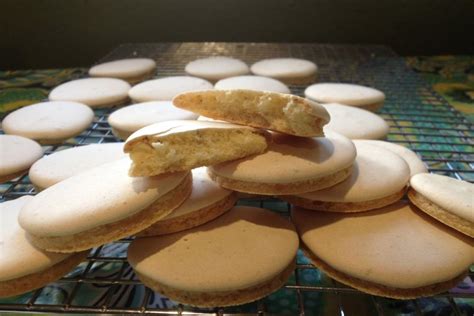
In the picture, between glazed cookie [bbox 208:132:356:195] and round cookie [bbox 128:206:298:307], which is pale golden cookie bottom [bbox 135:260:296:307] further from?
glazed cookie [bbox 208:132:356:195]

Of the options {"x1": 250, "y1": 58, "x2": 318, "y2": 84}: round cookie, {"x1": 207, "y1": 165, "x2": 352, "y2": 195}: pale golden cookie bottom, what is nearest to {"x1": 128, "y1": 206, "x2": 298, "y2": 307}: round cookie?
{"x1": 207, "y1": 165, "x2": 352, "y2": 195}: pale golden cookie bottom

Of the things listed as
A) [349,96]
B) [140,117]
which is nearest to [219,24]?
[349,96]

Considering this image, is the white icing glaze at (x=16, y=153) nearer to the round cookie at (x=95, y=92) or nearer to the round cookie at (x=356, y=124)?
the round cookie at (x=95, y=92)

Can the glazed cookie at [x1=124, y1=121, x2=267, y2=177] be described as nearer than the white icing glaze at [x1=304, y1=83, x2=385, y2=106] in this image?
Yes

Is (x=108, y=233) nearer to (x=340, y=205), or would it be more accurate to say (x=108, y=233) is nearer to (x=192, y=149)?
(x=192, y=149)

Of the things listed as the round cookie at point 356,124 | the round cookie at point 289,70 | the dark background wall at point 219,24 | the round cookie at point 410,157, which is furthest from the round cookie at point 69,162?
the dark background wall at point 219,24

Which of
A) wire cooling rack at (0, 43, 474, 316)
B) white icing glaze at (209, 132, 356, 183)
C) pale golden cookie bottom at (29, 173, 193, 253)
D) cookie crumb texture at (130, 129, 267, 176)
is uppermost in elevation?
cookie crumb texture at (130, 129, 267, 176)
